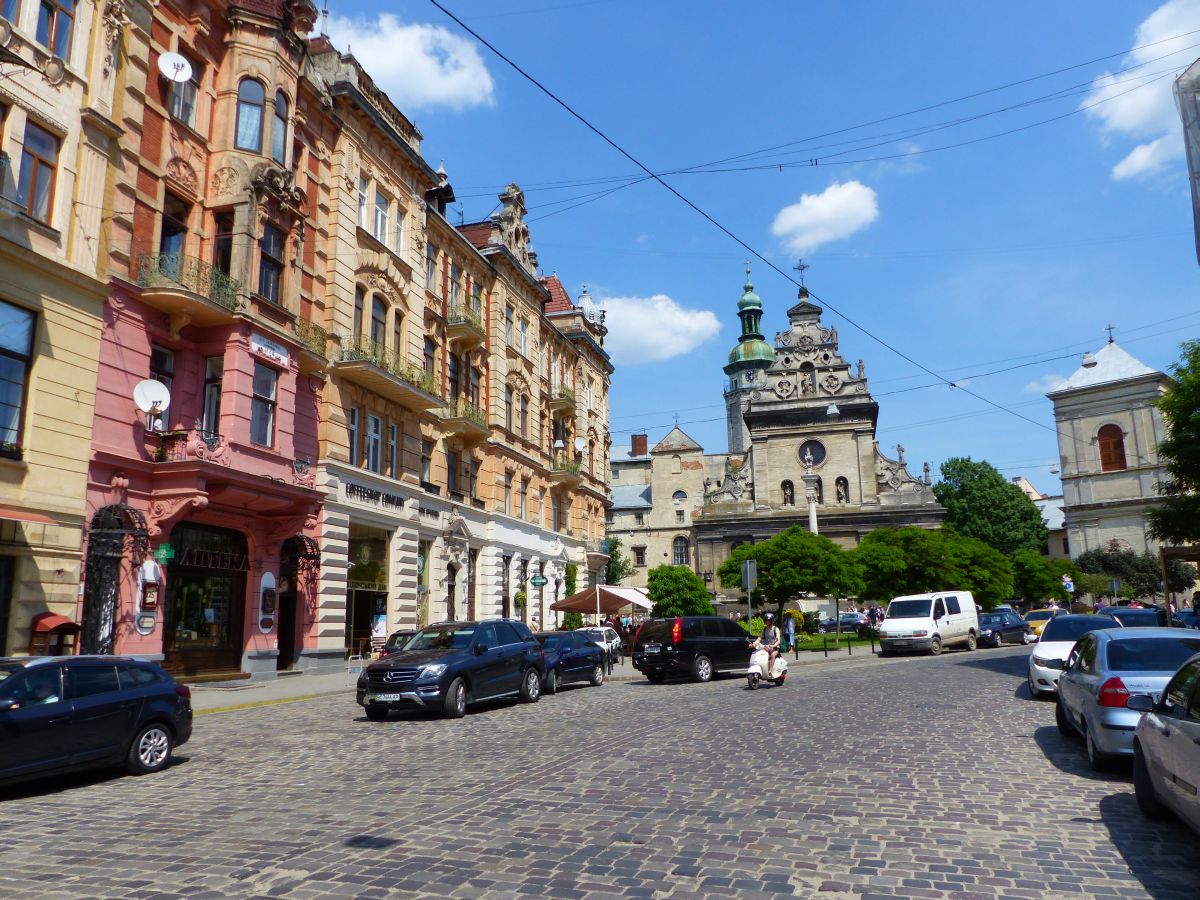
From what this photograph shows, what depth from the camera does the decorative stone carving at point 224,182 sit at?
2097 cm

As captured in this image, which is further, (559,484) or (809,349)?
(809,349)

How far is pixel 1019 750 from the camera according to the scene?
1099cm

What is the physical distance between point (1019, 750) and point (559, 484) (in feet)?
104

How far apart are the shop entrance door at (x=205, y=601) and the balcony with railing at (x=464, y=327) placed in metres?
12.2

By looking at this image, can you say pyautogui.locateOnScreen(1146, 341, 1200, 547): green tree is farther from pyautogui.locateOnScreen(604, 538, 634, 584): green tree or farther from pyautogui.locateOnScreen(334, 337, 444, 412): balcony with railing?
pyautogui.locateOnScreen(604, 538, 634, 584): green tree

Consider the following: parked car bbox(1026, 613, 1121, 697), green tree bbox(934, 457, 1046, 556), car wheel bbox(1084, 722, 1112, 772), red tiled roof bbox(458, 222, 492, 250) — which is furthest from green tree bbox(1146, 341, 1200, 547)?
green tree bbox(934, 457, 1046, 556)

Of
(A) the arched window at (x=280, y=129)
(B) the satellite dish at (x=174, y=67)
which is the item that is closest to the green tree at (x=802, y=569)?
(A) the arched window at (x=280, y=129)

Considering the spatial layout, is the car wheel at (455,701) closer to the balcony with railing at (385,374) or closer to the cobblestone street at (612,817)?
the cobblestone street at (612,817)

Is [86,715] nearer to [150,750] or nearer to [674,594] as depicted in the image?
[150,750]

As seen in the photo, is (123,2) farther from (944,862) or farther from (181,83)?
(944,862)

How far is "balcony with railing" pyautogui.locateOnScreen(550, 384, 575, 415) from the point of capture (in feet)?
135

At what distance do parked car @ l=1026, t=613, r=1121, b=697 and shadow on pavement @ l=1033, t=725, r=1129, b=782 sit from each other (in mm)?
3509

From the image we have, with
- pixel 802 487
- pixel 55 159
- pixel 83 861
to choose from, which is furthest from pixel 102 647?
pixel 802 487

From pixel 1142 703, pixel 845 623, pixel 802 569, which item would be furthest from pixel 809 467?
pixel 1142 703
